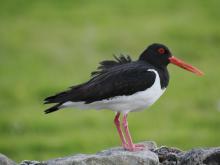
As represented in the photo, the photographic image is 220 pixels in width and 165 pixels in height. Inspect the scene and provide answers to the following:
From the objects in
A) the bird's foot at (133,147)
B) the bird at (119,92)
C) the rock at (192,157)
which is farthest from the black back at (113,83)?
the rock at (192,157)

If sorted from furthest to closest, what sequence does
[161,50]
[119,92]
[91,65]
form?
[91,65], [161,50], [119,92]

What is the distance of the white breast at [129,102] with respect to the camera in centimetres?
1509

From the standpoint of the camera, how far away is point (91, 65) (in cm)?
3900

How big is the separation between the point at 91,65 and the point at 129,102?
23914 mm

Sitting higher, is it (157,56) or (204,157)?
(157,56)

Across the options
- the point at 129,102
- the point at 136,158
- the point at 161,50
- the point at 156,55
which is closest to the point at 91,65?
the point at 161,50

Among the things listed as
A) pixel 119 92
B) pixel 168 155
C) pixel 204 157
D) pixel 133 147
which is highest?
pixel 119 92

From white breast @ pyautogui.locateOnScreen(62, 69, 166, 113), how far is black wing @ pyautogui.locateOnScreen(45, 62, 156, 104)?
8cm

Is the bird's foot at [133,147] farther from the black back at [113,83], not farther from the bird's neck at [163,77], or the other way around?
the bird's neck at [163,77]

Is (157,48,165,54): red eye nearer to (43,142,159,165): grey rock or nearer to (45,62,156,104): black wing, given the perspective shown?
(45,62,156,104): black wing

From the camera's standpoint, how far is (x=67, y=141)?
31.7 m

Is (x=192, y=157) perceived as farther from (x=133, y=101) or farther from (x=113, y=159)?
(x=133, y=101)

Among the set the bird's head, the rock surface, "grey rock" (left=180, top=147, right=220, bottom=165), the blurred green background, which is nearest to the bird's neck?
the bird's head

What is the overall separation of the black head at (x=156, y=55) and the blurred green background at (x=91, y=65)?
1457 cm
